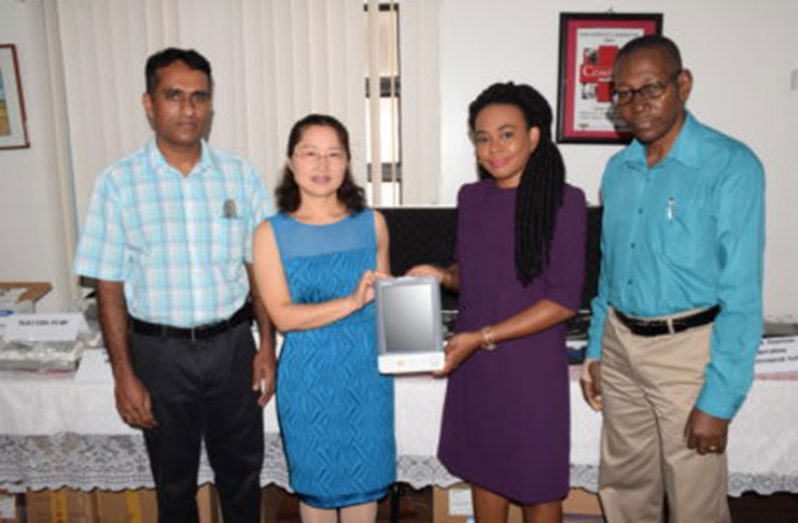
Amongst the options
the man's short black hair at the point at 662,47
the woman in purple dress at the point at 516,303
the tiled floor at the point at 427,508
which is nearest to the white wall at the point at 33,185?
the tiled floor at the point at 427,508

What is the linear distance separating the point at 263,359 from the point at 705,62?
97.7 inches

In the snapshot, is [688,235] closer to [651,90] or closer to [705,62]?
[651,90]

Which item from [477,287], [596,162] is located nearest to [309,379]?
[477,287]

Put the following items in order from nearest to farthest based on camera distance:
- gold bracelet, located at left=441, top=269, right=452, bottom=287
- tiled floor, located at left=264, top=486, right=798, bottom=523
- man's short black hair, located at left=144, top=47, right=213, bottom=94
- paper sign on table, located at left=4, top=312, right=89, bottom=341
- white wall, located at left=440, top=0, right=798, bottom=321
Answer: man's short black hair, located at left=144, top=47, right=213, bottom=94 < gold bracelet, located at left=441, top=269, right=452, bottom=287 < paper sign on table, located at left=4, top=312, right=89, bottom=341 < tiled floor, located at left=264, top=486, right=798, bottom=523 < white wall, located at left=440, top=0, right=798, bottom=321

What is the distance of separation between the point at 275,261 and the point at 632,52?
1005 mm

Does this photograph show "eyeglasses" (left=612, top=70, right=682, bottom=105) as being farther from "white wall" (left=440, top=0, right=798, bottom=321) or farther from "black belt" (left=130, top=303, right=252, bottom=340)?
"white wall" (left=440, top=0, right=798, bottom=321)

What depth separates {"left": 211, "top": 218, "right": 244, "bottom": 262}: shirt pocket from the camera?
180 centimetres

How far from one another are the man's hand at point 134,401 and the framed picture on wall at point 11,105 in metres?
2.04

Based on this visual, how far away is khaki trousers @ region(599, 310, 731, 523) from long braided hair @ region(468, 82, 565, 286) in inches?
13.5

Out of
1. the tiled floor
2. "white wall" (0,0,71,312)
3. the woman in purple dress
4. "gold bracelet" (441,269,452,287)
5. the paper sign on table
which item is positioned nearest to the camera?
the woman in purple dress

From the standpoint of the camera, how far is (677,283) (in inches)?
61.2

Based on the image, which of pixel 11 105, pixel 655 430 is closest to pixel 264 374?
pixel 655 430

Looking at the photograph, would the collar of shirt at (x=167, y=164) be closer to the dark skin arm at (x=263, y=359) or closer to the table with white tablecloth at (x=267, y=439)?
the dark skin arm at (x=263, y=359)

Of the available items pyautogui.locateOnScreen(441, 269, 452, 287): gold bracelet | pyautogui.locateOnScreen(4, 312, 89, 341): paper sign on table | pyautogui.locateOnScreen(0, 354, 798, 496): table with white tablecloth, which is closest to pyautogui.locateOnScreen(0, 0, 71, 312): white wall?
pyautogui.locateOnScreen(4, 312, 89, 341): paper sign on table
